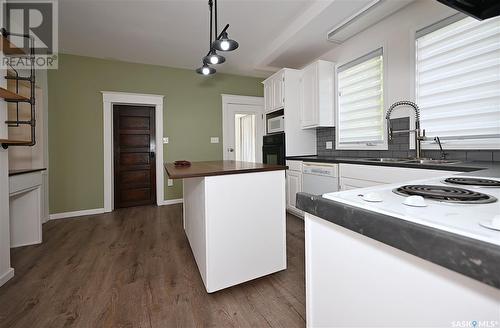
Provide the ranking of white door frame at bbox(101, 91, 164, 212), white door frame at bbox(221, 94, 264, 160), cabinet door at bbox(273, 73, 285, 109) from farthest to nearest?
white door frame at bbox(221, 94, 264, 160), white door frame at bbox(101, 91, 164, 212), cabinet door at bbox(273, 73, 285, 109)

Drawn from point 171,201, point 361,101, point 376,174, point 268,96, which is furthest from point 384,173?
point 171,201

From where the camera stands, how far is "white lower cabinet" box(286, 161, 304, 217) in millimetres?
3340

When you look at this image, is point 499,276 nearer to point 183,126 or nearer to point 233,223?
point 233,223

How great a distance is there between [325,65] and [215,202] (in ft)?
8.80

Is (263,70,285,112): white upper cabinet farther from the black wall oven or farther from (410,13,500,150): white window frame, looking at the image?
(410,13,500,150): white window frame

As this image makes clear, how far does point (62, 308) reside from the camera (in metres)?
1.55

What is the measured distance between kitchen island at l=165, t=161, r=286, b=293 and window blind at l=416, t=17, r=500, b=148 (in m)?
1.64

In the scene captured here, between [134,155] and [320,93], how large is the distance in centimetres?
335

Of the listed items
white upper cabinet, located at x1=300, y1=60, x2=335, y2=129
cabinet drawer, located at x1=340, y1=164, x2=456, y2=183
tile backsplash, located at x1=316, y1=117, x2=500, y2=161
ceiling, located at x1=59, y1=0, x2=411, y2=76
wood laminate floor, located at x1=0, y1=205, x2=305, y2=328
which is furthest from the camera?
white upper cabinet, located at x1=300, y1=60, x2=335, y2=129

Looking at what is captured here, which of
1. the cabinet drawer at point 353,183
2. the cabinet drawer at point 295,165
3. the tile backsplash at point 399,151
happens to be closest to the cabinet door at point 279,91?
the tile backsplash at point 399,151

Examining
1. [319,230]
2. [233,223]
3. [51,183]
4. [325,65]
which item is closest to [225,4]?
[325,65]

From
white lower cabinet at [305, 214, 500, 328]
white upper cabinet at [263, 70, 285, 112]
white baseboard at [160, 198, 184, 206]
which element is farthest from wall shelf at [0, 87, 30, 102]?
white upper cabinet at [263, 70, 285, 112]

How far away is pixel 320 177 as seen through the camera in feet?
9.61

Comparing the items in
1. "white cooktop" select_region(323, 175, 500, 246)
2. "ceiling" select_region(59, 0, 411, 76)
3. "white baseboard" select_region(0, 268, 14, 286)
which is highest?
"ceiling" select_region(59, 0, 411, 76)
